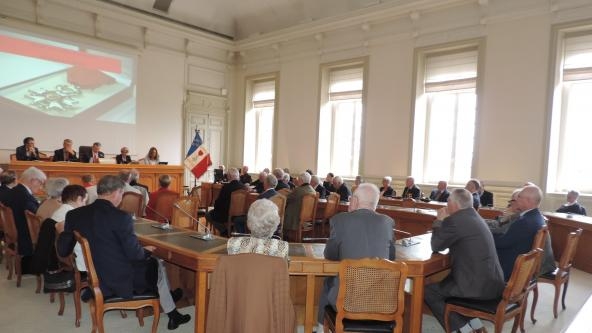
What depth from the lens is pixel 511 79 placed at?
24.7 feet

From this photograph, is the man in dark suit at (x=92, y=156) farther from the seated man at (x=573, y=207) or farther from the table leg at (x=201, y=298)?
the seated man at (x=573, y=207)

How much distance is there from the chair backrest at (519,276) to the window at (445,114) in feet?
19.2

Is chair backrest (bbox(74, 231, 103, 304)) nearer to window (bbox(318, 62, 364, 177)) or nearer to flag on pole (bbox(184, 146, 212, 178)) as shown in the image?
flag on pole (bbox(184, 146, 212, 178))

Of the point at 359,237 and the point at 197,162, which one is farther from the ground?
the point at 197,162

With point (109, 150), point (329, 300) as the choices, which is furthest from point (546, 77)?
point (109, 150)

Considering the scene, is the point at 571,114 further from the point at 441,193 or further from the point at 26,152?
the point at 26,152

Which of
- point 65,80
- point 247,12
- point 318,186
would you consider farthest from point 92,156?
point 247,12

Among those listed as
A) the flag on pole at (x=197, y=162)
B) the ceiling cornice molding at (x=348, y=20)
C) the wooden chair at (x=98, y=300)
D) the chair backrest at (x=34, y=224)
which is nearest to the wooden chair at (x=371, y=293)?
the wooden chair at (x=98, y=300)

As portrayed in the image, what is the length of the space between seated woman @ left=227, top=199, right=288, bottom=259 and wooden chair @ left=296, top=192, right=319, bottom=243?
3.44 metres

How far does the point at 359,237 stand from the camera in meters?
2.57

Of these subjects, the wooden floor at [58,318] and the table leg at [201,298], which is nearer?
the table leg at [201,298]

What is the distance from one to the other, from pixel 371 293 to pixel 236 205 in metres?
3.84

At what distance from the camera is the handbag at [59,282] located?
311 cm

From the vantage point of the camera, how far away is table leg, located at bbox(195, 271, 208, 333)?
261 cm
